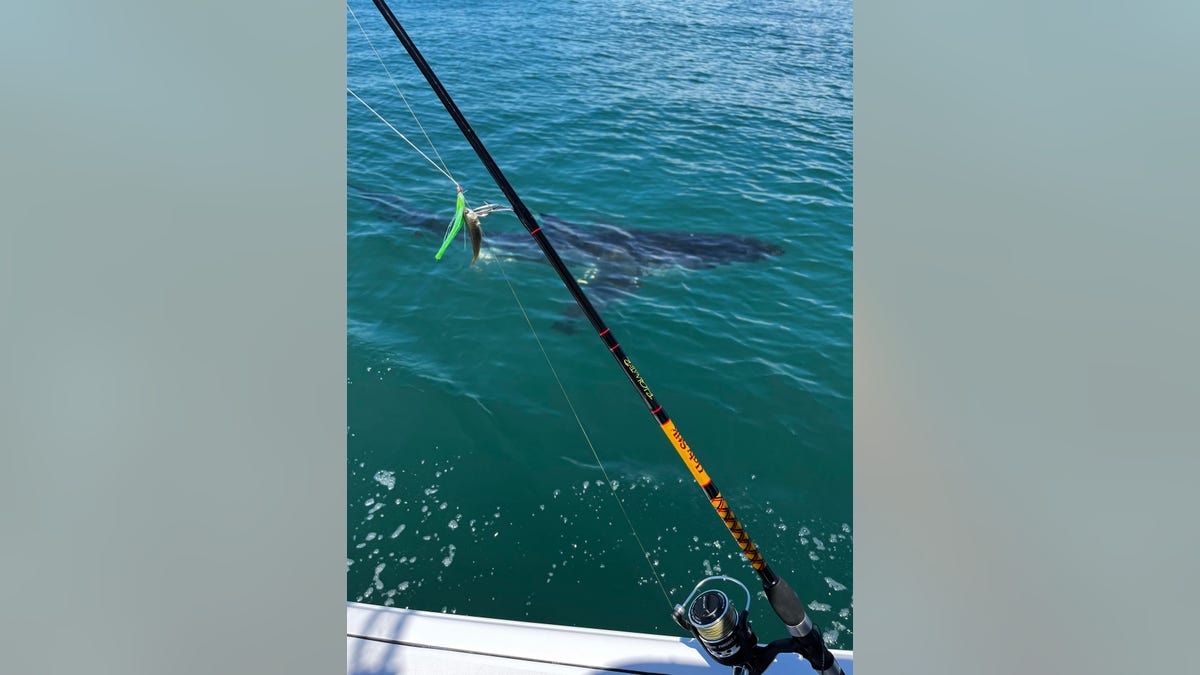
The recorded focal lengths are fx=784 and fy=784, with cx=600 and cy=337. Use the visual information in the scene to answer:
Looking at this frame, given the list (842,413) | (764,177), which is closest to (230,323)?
(842,413)

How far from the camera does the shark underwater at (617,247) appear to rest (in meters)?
8.67

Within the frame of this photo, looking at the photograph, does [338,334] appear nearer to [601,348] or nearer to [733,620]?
[733,620]

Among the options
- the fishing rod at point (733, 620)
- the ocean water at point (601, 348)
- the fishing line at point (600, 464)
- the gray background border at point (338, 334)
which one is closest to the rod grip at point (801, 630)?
the fishing rod at point (733, 620)

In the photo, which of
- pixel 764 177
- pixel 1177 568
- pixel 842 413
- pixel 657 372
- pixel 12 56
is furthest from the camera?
pixel 764 177

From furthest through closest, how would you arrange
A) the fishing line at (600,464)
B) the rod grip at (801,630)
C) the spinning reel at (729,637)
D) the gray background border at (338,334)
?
the fishing line at (600,464) < the spinning reel at (729,637) < the rod grip at (801,630) < the gray background border at (338,334)

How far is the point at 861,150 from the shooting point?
116 cm

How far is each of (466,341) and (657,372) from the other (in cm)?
185

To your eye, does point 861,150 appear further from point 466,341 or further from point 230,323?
point 466,341

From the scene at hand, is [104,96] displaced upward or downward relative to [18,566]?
upward

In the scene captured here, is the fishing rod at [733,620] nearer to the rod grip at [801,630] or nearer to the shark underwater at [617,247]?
the rod grip at [801,630]

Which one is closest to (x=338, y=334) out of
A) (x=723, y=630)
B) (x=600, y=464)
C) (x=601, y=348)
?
(x=723, y=630)

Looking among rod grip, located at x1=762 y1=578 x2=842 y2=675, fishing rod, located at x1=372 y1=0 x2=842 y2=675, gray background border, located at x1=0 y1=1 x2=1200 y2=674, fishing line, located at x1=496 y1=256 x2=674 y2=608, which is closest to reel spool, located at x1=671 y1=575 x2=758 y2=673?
fishing rod, located at x1=372 y1=0 x2=842 y2=675

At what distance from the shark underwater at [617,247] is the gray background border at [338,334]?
7.14m

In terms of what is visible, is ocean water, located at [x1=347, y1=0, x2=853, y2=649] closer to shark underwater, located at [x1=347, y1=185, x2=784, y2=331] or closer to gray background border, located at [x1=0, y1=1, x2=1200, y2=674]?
shark underwater, located at [x1=347, y1=185, x2=784, y2=331]
